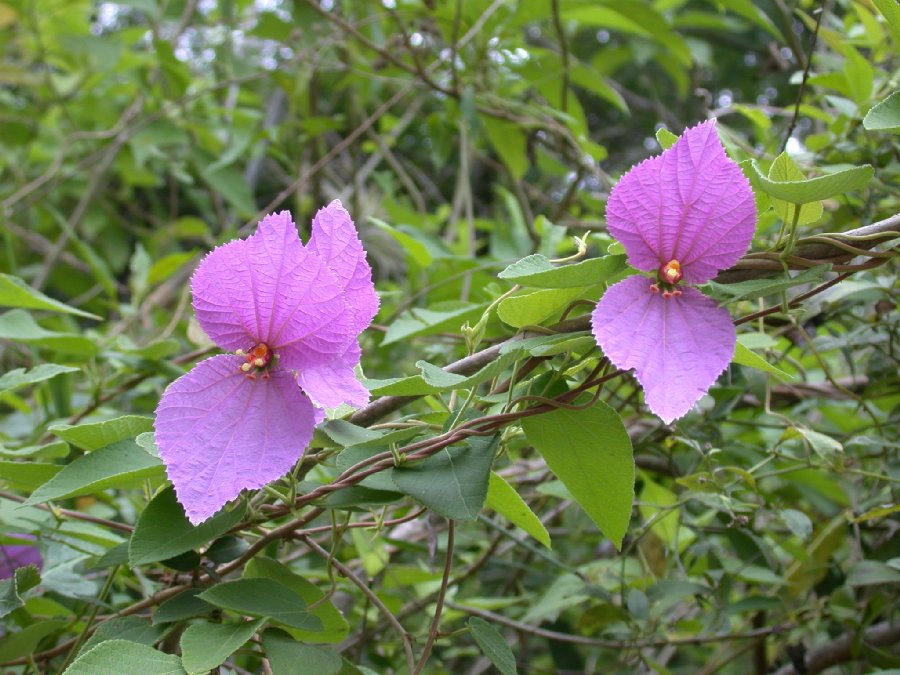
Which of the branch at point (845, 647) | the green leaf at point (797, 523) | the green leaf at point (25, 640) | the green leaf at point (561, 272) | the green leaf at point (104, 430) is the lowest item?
the branch at point (845, 647)

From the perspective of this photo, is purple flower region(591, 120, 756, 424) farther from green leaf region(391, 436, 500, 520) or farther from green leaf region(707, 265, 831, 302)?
green leaf region(391, 436, 500, 520)

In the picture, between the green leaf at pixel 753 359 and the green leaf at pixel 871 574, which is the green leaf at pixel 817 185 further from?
the green leaf at pixel 871 574

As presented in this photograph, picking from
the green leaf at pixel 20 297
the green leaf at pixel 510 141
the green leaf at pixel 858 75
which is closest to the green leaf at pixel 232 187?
the green leaf at pixel 510 141

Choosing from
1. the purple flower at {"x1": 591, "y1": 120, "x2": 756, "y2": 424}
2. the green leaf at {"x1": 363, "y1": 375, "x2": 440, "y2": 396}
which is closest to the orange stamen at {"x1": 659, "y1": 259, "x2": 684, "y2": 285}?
the purple flower at {"x1": 591, "y1": 120, "x2": 756, "y2": 424}

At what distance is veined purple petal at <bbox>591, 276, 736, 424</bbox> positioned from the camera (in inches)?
18.2

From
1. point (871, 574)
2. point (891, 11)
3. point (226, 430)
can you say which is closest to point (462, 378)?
point (226, 430)

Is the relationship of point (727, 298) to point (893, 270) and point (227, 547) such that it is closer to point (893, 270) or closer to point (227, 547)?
point (227, 547)

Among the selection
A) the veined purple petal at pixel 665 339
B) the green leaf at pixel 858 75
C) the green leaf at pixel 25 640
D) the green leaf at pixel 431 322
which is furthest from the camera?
the green leaf at pixel 858 75

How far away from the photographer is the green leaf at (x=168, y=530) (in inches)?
21.4

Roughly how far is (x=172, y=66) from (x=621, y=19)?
0.87 meters

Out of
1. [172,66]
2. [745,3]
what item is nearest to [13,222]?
[172,66]

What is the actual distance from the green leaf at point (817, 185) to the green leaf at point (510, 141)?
1040 mm

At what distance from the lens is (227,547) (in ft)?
2.09

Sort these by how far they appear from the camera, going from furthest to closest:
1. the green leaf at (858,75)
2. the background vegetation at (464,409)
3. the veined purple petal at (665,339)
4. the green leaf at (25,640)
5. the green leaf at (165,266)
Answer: the green leaf at (165,266), the green leaf at (858,75), the green leaf at (25,640), the background vegetation at (464,409), the veined purple petal at (665,339)
